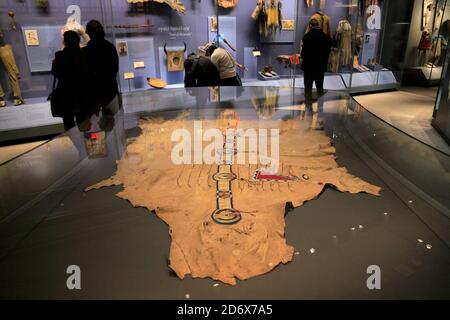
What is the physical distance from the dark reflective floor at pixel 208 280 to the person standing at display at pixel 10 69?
2.60 m

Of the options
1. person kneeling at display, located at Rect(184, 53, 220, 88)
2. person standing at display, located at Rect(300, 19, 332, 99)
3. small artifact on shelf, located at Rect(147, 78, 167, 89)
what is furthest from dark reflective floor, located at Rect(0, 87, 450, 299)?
small artifact on shelf, located at Rect(147, 78, 167, 89)

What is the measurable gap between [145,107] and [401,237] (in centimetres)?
293

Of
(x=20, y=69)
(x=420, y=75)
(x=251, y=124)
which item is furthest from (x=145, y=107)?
(x=420, y=75)

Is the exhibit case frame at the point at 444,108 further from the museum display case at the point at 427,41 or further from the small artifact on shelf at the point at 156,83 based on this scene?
the small artifact on shelf at the point at 156,83

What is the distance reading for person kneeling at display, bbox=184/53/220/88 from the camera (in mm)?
3977

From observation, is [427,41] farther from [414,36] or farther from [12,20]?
[12,20]

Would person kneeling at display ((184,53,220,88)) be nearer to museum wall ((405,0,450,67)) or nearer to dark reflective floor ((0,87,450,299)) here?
dark reflective floor ((0,87,450,299))

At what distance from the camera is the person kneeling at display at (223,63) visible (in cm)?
402

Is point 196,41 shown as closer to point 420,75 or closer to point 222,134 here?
point 222,134

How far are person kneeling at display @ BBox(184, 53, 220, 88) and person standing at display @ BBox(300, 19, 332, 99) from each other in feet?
3.82

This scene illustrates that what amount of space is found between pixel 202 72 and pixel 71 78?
4.77 ft

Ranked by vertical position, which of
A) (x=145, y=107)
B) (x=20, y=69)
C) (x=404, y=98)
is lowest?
(x=404, y=98)

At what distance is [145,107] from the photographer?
11.9 ft

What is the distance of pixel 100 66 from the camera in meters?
3.24
